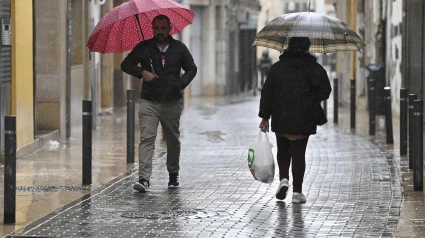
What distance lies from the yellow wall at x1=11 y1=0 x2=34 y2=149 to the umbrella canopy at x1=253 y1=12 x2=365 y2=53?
500 centimetres

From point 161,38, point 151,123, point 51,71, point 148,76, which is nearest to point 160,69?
point 148,76

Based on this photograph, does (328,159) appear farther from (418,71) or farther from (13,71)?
(418,71)

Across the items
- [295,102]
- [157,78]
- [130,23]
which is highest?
[130,23]

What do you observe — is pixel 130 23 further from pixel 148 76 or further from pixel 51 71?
pixel 51 71

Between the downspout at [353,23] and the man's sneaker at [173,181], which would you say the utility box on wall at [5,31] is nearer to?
the man's sneaker at [173,181]

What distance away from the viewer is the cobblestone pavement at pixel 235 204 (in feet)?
32.9

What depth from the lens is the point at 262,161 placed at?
1202 cm

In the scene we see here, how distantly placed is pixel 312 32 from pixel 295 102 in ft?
2.44

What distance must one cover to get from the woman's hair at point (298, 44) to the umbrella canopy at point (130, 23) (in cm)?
142

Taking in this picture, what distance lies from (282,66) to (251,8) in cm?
4583

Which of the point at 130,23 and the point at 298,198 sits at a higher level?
the point at 130,23

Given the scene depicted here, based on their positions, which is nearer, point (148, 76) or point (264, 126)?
point (264, 126)

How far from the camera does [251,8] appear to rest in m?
57.6

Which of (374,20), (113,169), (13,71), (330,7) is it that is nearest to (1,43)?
(13,71)
